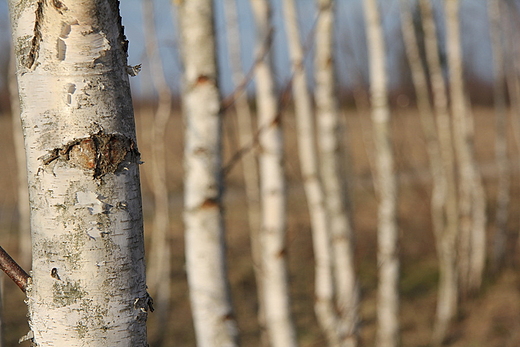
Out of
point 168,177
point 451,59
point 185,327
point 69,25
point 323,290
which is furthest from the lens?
point 168,177

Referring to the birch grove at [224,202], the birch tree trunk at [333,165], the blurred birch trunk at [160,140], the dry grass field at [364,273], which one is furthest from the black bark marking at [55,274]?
the blurred birch trunk at [160,140]

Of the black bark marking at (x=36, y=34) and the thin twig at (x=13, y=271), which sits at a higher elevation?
the black bark marking at (x=36, y=34)

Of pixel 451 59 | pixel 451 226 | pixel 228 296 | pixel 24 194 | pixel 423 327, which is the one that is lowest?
pixel 423 327

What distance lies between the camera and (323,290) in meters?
3.97

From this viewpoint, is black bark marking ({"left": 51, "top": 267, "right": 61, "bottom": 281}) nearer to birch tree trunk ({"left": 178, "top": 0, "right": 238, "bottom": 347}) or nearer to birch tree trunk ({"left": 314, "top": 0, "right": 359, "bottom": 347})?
birch tree trunk ({"left": 178, "top": 0, "right": 238, "bottom": 347})

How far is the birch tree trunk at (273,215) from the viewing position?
2924 millimetres

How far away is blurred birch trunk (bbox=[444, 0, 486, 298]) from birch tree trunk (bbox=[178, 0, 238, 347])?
17.4 ft

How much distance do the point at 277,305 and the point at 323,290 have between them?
1108 millimetres

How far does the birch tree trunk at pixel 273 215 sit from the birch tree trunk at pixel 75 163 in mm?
2038

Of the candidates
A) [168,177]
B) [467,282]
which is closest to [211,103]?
[467,282]

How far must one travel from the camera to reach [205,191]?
1949 mm

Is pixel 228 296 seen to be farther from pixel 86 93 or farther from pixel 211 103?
pixel 86 93

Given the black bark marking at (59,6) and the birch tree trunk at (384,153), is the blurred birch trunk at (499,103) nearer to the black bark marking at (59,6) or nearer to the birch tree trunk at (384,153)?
the birch tree trunk at (384,153)

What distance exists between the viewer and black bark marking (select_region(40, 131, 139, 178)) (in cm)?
77
